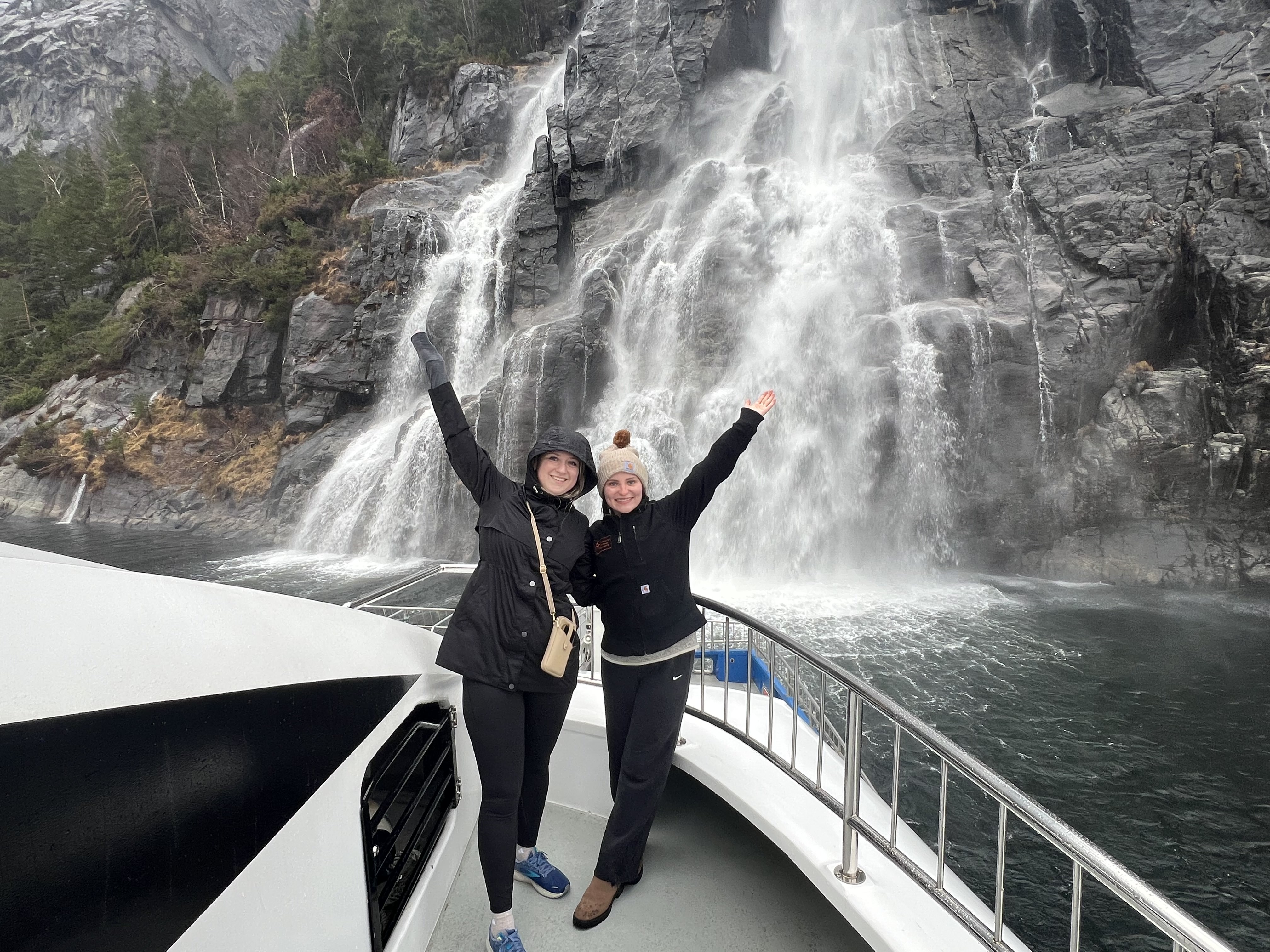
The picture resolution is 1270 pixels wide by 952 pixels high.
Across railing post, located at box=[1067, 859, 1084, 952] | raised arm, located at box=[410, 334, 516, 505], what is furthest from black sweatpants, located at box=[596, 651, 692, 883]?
railing post, located at box=[1067, 859, 1084, 952]

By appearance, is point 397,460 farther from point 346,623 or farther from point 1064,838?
point 1064,838

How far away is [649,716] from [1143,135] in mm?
20126

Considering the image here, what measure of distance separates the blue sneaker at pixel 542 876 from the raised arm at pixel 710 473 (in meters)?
1.56

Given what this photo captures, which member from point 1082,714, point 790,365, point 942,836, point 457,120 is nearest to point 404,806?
point 942,836

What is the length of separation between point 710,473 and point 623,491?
36 cm

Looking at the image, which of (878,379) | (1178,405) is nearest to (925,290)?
(878,379)

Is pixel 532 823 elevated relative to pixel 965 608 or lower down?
elevated

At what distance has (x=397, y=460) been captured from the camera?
1747 centimetres

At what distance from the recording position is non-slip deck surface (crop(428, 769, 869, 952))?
253 cm

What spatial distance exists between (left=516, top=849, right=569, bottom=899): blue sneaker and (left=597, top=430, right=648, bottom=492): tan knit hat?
1622 millimetres

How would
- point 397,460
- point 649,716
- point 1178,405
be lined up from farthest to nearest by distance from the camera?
point 397,460
point 1178,405
point 649,716

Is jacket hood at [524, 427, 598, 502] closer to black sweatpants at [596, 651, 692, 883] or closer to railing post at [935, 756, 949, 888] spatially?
black sweatpants at [596, 651, 692, 883]

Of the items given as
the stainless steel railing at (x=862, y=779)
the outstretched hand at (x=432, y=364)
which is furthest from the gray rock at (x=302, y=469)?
the outstretched hand at (x=432, y=364)

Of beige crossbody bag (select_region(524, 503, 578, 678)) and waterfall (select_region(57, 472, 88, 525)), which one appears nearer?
beige crossbody bag (select_region(524, 503, 578, 678))
